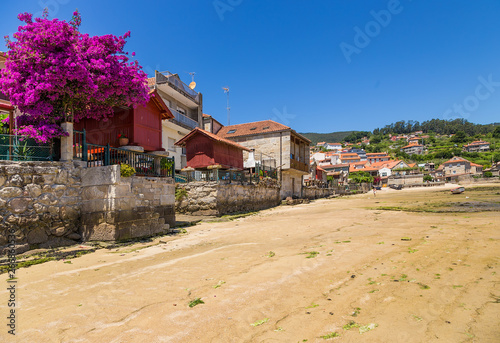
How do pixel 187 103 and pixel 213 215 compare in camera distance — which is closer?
pixel 213 215

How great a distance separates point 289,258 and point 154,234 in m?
6.32

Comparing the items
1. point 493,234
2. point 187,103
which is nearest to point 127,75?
point 493,234

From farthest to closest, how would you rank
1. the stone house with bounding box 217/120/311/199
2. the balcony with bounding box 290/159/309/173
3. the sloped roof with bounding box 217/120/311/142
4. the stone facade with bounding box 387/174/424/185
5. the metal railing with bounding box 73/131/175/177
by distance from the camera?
the stone facade with bounding box 387/174/424/185 < the sloped roof with bounding box 217/120/311/142 < the balcony with bounding box 290/159/309/173 < the stone house with bounding box 217/120/311/199 < the metal railing with bounding box 73/131/175/177

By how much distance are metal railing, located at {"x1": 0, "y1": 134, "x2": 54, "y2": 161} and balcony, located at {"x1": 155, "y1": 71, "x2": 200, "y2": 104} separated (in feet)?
61.7

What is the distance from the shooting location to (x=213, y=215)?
17.0 metres

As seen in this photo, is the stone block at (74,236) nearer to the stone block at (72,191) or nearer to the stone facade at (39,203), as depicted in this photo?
the stone facade at (39,203)

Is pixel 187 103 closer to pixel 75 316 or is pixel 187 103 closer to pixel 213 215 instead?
pixel 213 215

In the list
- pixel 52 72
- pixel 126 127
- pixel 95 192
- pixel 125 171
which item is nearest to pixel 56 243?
pixel 95 192

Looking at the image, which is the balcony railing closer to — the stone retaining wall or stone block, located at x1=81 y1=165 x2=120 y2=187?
the stone retaining wall

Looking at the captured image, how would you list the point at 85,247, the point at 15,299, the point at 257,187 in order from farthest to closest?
the point at 257,187, the point at 85,247, the point at 15,299

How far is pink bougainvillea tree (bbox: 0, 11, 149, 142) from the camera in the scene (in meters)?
8.33

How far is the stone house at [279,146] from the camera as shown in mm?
31156

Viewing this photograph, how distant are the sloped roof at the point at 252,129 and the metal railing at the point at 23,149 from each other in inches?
986

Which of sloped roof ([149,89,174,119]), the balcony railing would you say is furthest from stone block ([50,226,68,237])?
the balcony railing
